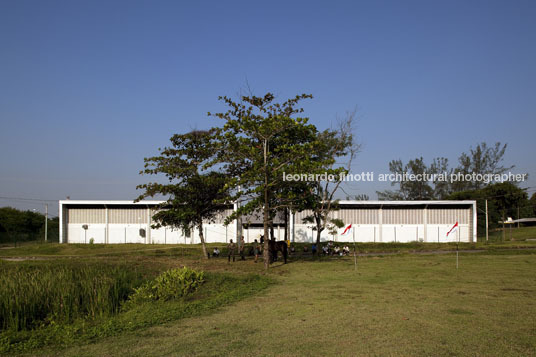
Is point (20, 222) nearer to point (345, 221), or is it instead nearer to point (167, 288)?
point (345, 221)

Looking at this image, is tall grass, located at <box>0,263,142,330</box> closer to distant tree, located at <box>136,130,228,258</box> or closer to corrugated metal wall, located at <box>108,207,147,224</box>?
distant tree, located at <box>136,130,228,258</box>

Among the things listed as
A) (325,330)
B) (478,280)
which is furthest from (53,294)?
(478,280)

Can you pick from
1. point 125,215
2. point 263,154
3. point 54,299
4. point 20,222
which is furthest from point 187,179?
point 20,222

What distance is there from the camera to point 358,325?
348 inches

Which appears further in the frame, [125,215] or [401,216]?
[125,215]

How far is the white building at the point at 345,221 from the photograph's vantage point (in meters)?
48.1

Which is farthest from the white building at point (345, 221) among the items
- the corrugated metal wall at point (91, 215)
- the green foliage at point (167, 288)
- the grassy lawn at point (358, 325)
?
the grassy lawn at point (358, 325)

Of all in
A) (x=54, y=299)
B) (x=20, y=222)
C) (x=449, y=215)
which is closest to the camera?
(x=54, y=299)

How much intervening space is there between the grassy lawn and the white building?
3363 centimetres

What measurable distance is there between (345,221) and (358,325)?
40723 mm

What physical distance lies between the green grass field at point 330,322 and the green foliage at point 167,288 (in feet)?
1.78

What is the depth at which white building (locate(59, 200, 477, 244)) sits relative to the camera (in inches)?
1893

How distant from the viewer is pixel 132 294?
13.7 metres

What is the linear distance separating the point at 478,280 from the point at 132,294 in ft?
37.0
